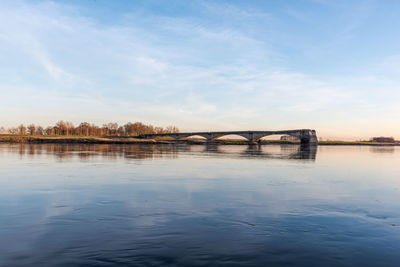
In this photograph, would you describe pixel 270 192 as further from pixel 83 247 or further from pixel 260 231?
pixel 83 247

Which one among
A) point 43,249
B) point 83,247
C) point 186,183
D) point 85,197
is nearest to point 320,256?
point 83,247

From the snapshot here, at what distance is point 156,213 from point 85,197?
4.92m

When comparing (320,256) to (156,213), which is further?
(156,213)

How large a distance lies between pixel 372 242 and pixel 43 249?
9194 mm

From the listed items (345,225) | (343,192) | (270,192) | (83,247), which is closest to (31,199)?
(83,247)

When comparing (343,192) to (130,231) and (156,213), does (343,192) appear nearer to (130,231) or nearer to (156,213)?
(156,213)

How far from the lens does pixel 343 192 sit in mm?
17094

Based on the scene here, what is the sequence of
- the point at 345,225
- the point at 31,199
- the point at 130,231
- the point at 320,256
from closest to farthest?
the point at 320,256, the point at 130,231, the point at 345,225, the point at 31,199

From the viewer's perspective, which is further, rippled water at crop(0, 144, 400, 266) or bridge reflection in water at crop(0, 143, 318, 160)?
bridge reflection in water at crop(0, 143, 318, 160)

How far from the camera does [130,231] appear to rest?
8922 millimetres

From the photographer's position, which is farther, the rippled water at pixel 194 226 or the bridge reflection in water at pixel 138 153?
the bridge reflection in water at pixel 138 153

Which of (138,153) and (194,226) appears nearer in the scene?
(194,226)

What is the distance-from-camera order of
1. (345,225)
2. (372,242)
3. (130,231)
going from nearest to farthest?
1. (372,242)
2. (130,231)
3. (345,225)

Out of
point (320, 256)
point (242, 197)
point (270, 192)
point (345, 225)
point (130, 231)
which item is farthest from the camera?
point (270, 192)
